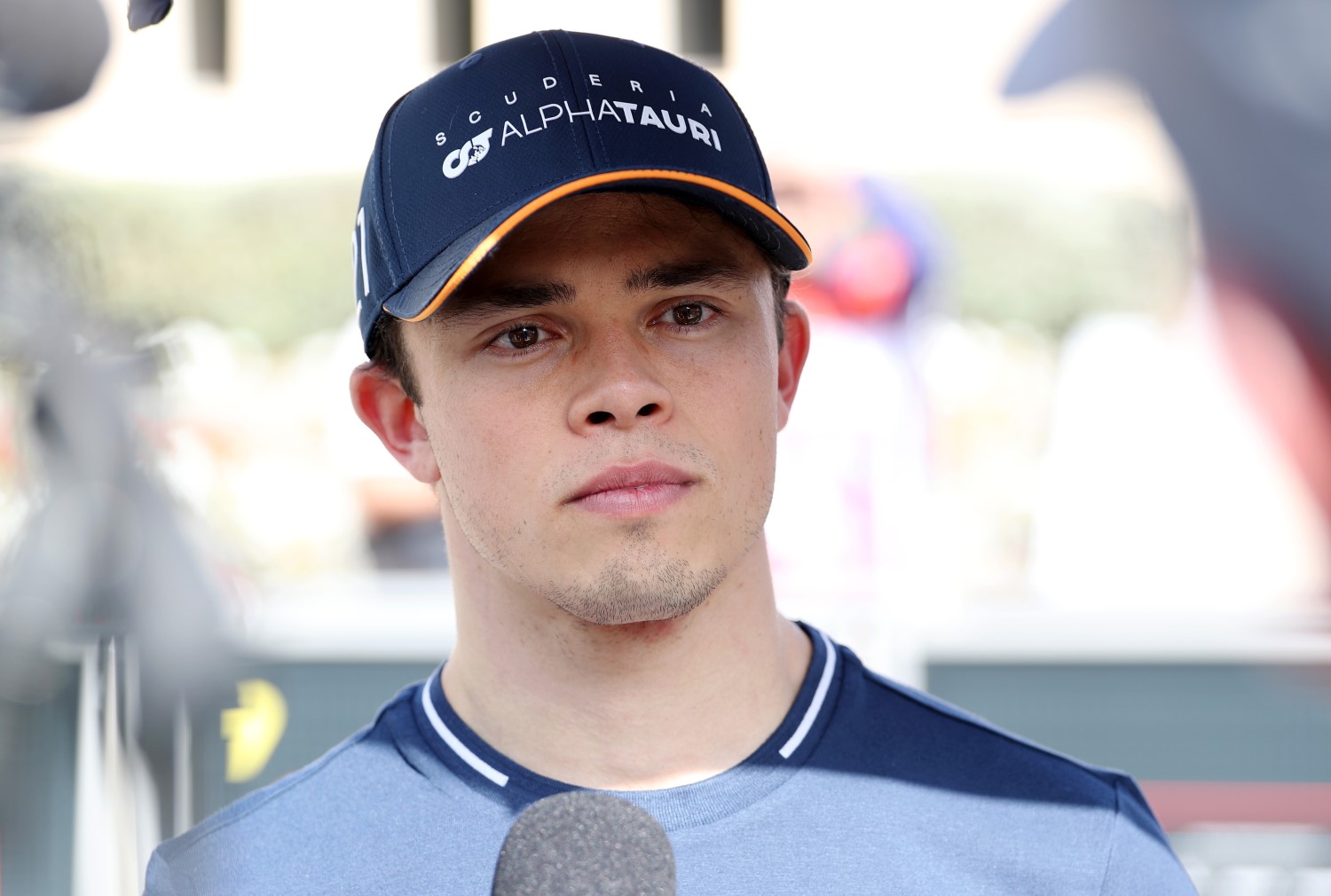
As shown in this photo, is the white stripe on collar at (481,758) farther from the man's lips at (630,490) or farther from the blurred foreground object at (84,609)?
the blurred foreground object at (84,609)

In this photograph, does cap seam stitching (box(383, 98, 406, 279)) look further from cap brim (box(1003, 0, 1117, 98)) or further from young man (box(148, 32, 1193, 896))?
cap brim (box(1003, 0, 1117, 98))

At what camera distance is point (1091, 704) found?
473cm

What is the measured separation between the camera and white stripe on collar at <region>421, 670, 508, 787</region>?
64.4 inches

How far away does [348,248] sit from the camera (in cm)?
928

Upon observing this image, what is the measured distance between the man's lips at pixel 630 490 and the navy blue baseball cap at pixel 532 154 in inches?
10.2

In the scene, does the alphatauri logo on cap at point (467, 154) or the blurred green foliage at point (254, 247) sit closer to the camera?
the alphatauri logo on cap at point (467, 154)

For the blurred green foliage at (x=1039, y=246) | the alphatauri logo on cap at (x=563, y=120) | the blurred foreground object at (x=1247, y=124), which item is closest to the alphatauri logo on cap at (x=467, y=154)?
the alphatauri logo on cap at (x=563, y=120)

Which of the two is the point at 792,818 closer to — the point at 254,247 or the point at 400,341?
the point at 400,341

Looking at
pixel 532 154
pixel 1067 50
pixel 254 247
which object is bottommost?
pixel 532 154

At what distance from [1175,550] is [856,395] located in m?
1.48

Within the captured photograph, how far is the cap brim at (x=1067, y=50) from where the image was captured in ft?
11.8

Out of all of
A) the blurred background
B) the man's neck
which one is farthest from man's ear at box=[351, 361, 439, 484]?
the blurred background

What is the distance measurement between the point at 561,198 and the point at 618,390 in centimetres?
23

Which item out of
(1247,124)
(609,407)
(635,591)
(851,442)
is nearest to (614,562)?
(635,591)
